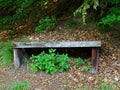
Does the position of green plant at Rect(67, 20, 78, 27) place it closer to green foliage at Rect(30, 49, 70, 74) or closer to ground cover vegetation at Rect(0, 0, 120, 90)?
ground cover vegetation at Rect(0, 0, 120, 90)

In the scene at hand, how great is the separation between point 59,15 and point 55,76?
8.65ft

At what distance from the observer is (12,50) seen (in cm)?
608

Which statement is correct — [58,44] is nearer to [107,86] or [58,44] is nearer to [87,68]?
[87,68]

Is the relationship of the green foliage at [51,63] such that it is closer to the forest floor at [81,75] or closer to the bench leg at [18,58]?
the forest floor at [81,75]

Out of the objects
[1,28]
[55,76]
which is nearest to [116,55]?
[55,76]

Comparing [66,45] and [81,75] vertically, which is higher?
[66,45]

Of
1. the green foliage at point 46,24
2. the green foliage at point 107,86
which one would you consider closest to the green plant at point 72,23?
the green foliage at point 46,24

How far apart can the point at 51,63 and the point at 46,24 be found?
1769 mm

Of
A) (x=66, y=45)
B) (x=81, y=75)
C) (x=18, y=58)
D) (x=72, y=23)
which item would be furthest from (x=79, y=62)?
(x=72, y=23)

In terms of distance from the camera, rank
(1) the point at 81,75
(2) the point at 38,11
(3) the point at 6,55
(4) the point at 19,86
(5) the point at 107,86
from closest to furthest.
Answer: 1. (5) the point at 107,86
2. (4) the point at 19,86
3. (1) the point at 81,75
4. (3) the point at 6,55
5. (2) the point at 38,11

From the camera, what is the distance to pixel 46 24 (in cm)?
700

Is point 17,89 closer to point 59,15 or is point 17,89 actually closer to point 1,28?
point 1,28

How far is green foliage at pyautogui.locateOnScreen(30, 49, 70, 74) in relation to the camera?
17.9 feet

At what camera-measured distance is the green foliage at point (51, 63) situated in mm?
5469
